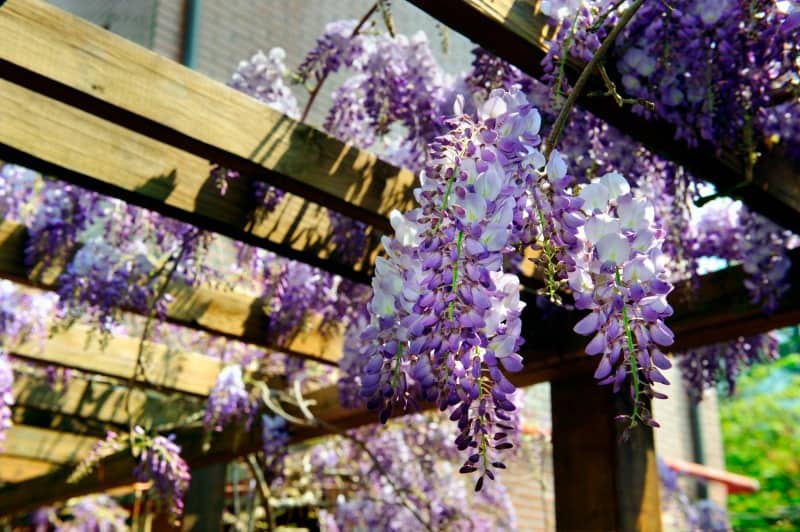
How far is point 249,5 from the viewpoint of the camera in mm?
5922

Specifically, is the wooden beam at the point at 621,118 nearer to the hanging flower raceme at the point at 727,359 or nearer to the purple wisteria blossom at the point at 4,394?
the hanging flower raceme at the point at 727,359

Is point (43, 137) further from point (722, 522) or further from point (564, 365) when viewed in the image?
point (722, 522)

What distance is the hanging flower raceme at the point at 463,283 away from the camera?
3.86ft

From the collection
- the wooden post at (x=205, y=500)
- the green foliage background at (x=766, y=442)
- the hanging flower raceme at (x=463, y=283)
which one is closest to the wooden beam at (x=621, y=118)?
the hanging flower raceme at (x=463, y=283)

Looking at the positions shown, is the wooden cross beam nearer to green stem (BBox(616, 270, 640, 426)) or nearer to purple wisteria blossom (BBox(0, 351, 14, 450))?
green stem (BBox(616, 270, 640, 426))

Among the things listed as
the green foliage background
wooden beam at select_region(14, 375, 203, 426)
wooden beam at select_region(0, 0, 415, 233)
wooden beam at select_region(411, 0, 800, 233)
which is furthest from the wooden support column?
the green foliage background

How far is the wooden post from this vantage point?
4.37m

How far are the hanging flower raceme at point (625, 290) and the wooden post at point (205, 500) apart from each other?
3.49 m

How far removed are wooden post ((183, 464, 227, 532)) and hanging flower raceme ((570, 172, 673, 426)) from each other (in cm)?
349

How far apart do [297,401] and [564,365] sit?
146 cm

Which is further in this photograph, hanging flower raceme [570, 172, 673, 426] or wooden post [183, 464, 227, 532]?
wooden post [183, 464, 227, 532]

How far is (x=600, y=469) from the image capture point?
2.74 m

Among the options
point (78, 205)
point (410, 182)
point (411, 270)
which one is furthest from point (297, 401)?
point (411, 270)

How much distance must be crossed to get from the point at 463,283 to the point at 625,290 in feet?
0.71
